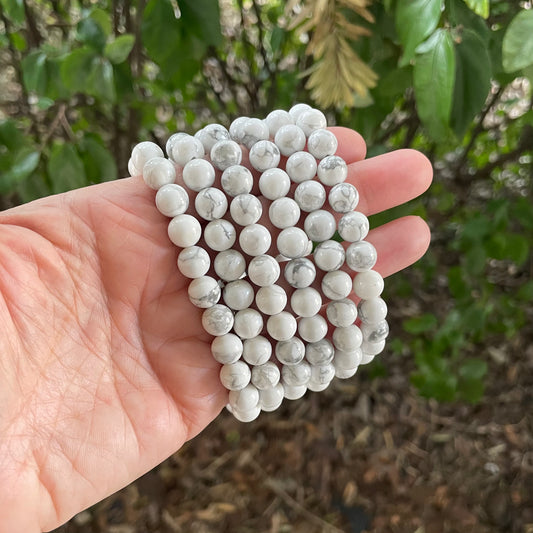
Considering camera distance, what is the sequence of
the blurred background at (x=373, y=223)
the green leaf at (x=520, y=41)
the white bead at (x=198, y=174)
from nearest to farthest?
1. the green leaf at (x=520, y=41)
2. the white bead at (x=198, y=174)
3. the blurred background at (x=373, y=223)

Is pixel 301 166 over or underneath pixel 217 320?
over

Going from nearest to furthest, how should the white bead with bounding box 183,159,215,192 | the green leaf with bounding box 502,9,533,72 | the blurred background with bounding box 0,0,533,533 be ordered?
the green leaf with bounding box 502,9,533,72, the white bead with bounding box 183,159,215,192, the blurred background with bounding box 0,0,533,533

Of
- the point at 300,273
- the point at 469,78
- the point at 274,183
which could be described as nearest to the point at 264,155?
the point at 274,183

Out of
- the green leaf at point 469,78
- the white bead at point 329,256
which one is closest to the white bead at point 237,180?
the white bead at point 329,256

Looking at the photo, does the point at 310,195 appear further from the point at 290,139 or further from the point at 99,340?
the point at 99,340

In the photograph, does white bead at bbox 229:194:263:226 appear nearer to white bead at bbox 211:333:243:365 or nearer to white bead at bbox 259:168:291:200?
white bead at bbox 259:168:291:200

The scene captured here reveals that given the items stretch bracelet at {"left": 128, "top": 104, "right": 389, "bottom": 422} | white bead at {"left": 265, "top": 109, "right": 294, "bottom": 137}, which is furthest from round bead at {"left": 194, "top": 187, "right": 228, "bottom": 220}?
white bead at {"left": 265, "top": 109, "right": 294, "bottom": 137}

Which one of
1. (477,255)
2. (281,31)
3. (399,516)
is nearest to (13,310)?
(281,31)

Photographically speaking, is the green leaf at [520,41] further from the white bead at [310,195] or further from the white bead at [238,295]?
the white bead at [238,295]
